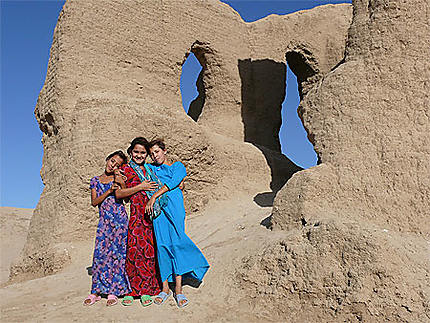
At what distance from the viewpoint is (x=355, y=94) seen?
4.75m

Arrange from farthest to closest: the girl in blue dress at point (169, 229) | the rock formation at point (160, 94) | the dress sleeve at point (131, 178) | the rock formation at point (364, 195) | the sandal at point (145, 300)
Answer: the rock formation at point (160, 94) → the dress sleeve at point (131, 178) → the girl in blue dress at point (169, 229) → the sandal at point (145, 300) → the rock formation at point (364, 195)

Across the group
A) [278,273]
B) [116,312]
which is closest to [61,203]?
[116,312]

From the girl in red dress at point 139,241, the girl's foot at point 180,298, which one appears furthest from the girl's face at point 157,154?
the girl's foot at point 180,298

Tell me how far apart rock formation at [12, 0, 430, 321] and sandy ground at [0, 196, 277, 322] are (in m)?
0.20

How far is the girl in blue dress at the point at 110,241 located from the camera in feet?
11.4

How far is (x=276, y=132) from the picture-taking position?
10992 millimetres

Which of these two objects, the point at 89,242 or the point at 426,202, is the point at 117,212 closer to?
the point at 89,242

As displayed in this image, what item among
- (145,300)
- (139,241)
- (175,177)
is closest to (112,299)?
(145,300)

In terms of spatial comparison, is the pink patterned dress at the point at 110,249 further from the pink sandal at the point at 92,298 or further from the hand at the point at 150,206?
the hand at the point at 150,206

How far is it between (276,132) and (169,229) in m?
7.91

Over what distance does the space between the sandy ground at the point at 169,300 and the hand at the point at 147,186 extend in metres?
0.96

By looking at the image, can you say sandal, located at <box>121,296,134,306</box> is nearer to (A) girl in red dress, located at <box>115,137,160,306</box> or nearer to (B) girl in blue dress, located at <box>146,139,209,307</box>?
(A) girl in red dress, located at <box>115,137,160,306</box>

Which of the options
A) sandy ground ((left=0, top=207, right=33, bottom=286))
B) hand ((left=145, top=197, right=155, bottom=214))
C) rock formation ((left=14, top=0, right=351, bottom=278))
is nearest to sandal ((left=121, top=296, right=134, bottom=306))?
hand ((left=145, top=197, right=155, bottom=214))

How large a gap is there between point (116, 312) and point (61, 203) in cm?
334
